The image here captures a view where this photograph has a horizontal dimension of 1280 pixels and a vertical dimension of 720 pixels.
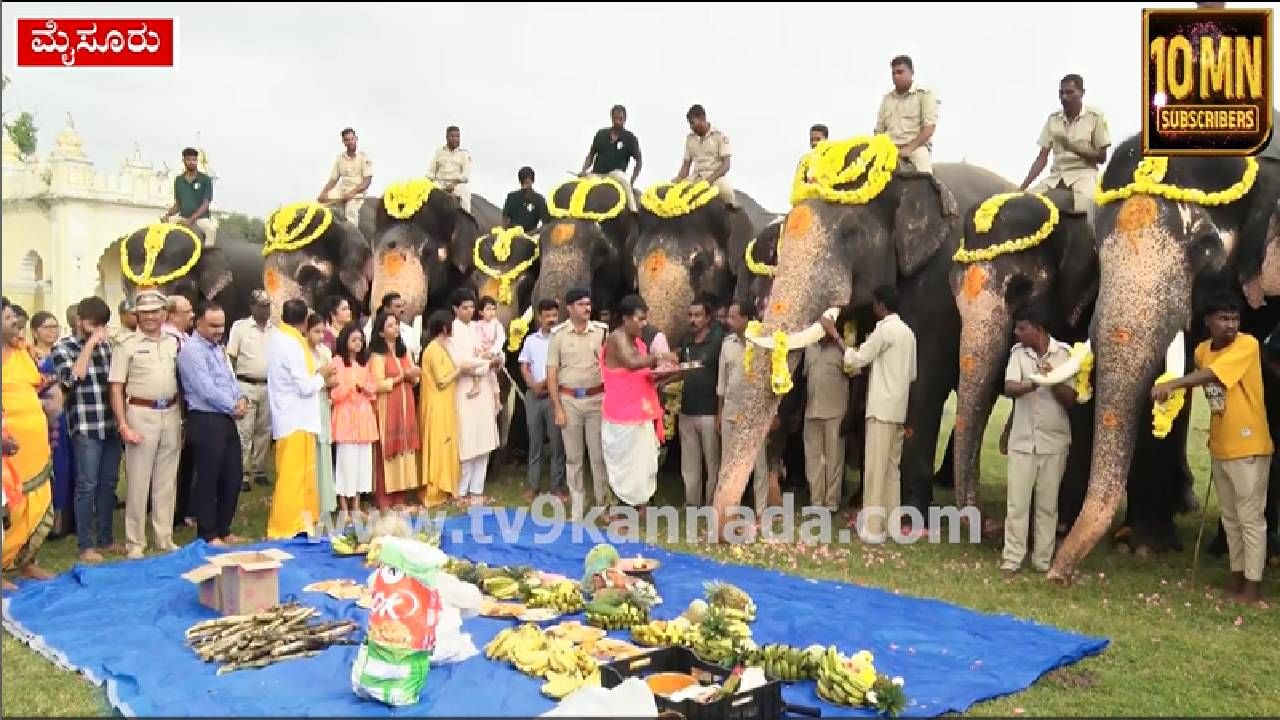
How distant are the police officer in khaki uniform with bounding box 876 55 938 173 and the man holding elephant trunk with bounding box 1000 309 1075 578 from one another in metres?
2.17

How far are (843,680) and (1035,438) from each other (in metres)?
3.00

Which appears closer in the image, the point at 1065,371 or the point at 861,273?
the point at 1065,371

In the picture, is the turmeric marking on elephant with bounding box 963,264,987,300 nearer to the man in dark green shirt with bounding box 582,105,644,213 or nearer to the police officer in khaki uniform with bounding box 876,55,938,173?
the police officer in khaki uniform with bounding box 876,55,938,173

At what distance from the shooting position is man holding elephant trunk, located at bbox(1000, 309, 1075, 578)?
6895 mm

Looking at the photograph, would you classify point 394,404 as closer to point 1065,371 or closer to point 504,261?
point 504,261

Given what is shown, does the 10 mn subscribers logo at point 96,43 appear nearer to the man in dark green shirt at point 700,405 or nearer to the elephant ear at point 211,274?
the man in dark green shirt at point 700,405

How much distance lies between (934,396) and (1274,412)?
2.33 metres

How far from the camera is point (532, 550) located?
7.64 m

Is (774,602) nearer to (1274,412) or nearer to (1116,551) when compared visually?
(1116,551)

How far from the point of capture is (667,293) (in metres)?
9.98

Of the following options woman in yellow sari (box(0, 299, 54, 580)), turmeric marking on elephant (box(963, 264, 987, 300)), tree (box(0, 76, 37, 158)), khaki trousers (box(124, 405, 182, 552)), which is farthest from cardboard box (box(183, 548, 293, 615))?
tree (box(0, 76, 37, 158))

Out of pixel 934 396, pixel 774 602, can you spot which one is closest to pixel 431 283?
pixel 934 396

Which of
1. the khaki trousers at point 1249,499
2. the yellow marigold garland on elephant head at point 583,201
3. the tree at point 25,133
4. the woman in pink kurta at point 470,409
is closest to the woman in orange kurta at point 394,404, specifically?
the woman in pink kurta at point 470,409

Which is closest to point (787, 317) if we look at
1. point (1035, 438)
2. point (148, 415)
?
point (1035, 438)
